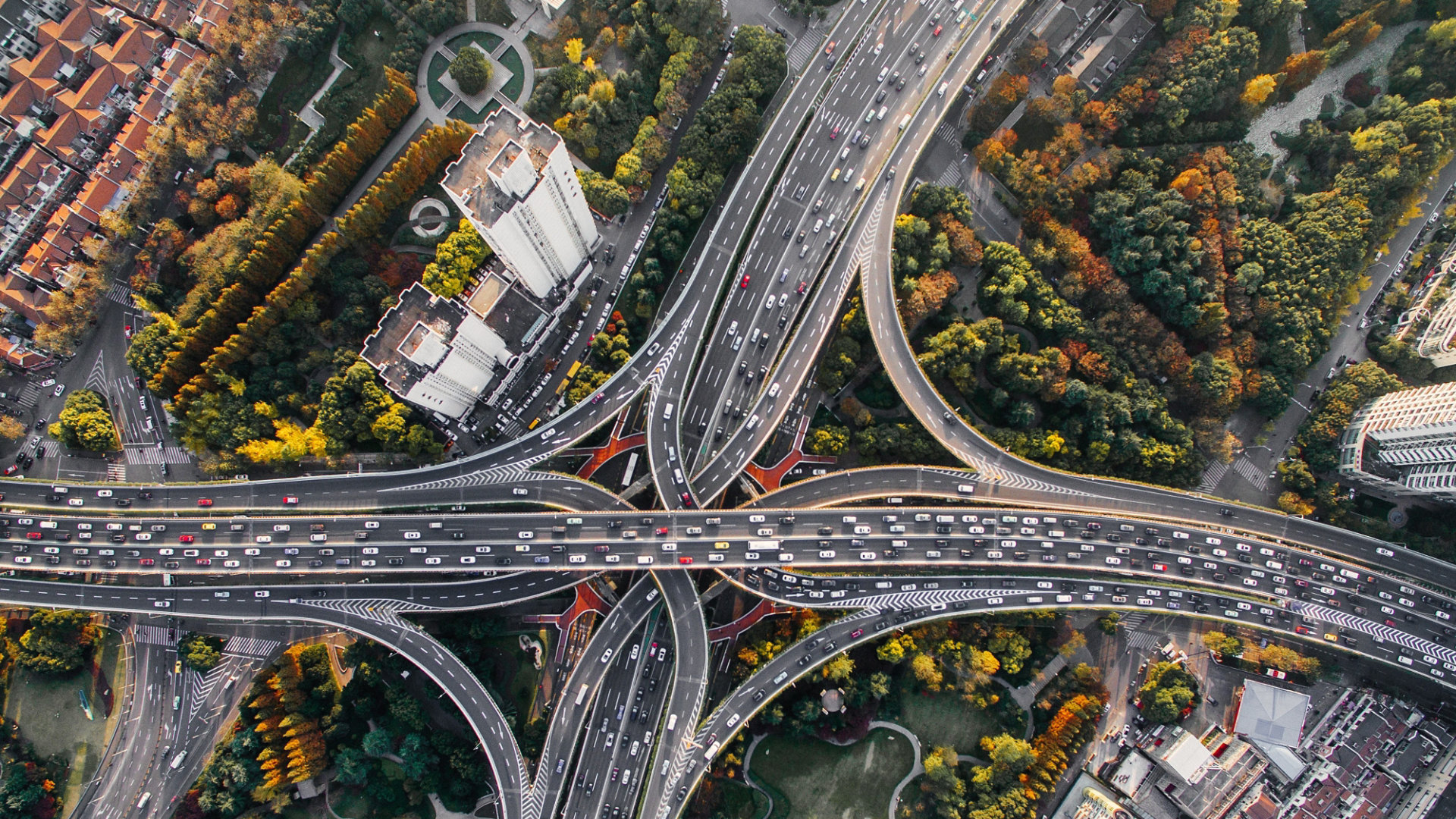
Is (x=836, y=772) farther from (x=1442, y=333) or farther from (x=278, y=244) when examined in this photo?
(x=278, y=244)

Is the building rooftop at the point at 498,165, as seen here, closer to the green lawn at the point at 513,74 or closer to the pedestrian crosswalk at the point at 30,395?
the green lawn at the point at 513,74

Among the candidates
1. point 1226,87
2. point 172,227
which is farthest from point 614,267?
point 1226,87

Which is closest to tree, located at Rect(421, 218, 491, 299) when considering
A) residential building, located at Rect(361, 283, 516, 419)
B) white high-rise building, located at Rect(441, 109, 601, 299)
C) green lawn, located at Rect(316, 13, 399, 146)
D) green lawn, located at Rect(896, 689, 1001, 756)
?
residential building, located at Rect(361, 283, 516, 419)

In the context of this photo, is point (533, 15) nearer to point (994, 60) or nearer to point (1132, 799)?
point (994, 60)

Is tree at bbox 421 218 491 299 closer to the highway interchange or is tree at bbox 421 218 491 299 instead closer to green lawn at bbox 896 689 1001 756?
the highway interchange

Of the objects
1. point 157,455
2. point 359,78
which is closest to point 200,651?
point 157,455

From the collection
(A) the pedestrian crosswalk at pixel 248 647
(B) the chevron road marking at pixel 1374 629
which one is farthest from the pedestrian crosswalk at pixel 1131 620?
(A) the pedestrian crosswalk at pixel 248 647
